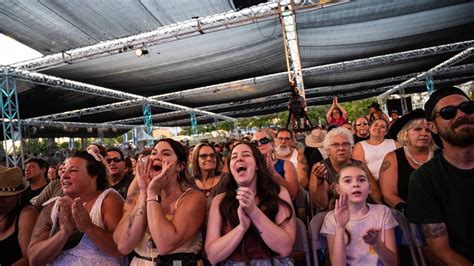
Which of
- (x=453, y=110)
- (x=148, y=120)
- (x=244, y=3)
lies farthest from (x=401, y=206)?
(x=148, y=120)

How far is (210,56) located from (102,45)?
10.7 ft

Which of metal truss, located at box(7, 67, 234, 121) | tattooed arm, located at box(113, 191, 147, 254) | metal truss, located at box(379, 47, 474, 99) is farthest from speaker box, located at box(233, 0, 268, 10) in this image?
metal truss, located at box(379, 47, 474, 99)

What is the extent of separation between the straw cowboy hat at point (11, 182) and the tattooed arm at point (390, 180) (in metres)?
2.88

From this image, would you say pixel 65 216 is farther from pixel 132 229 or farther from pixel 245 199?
pixel 245 199

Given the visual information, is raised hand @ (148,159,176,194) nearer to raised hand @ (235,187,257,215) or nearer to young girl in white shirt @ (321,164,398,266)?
raised hand @ (235,187,257,215)

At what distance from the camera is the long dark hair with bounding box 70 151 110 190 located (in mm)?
2605

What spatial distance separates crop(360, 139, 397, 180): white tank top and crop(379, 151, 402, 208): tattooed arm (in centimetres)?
88

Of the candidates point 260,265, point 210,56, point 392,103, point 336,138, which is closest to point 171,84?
point 210,56

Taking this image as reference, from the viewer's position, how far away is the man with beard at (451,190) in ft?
5.48

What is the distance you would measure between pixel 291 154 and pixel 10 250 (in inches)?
121

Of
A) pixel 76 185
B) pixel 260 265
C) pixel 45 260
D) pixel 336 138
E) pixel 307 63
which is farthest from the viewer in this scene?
pixel 307 63

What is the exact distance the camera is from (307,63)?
1383 centimetres

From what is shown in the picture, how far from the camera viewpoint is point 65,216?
2.16 meters

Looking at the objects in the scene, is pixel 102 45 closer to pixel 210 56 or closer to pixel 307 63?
pixel 210 56
